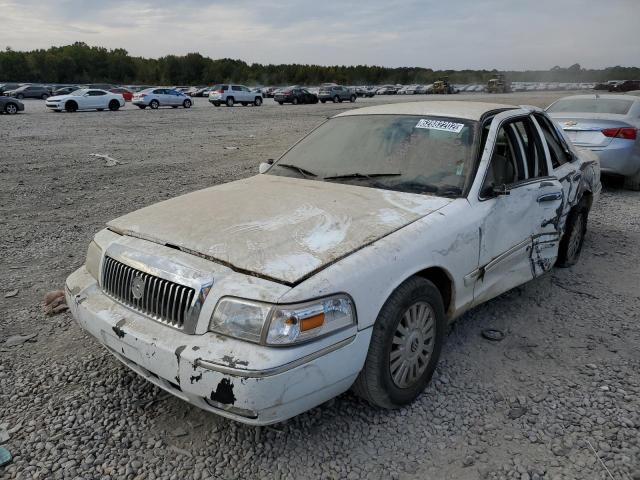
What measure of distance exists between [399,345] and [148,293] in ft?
4.28

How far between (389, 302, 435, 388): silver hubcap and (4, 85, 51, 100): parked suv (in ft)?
156

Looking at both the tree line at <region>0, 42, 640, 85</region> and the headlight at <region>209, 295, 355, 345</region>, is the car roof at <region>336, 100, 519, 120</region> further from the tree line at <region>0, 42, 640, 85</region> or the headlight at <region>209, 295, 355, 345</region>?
the tree line at <region>0, 42, 640, 85</region>

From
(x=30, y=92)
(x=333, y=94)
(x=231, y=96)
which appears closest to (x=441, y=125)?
(x=231, y=96)

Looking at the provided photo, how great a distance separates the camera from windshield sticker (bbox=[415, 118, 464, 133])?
3.53 metres

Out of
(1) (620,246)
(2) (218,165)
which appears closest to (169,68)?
(2) (218,165)

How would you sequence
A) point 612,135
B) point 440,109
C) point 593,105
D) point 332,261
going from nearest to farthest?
point 332,261 < point 440,109 < point 612,135 < point 593,105

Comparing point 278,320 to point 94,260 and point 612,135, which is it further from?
point 612,135

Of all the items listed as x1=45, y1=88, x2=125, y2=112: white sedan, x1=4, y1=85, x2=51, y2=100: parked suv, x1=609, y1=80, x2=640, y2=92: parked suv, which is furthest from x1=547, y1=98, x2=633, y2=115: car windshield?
x1=609, y1=80, x2=640, y2=92: parked suv

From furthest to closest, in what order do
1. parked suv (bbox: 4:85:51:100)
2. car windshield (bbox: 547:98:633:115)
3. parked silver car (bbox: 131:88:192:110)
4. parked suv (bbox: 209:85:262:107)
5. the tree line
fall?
the tree line → parked suv (bbox: 4:85:51:100) → parked suv (bbox: 209:85:262:107) → parked silver car (bbox: 131:88:192:110) → car windshield (bbox: 547:98:633:115)

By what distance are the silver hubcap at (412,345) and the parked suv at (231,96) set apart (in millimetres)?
35163

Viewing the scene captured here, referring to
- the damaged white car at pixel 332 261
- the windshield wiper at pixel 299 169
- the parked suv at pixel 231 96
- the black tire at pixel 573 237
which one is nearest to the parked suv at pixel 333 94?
the parked suv at pixel 231 96

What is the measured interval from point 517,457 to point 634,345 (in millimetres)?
1614

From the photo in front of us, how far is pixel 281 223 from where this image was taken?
2.76m

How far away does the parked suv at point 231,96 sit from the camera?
35.6m
